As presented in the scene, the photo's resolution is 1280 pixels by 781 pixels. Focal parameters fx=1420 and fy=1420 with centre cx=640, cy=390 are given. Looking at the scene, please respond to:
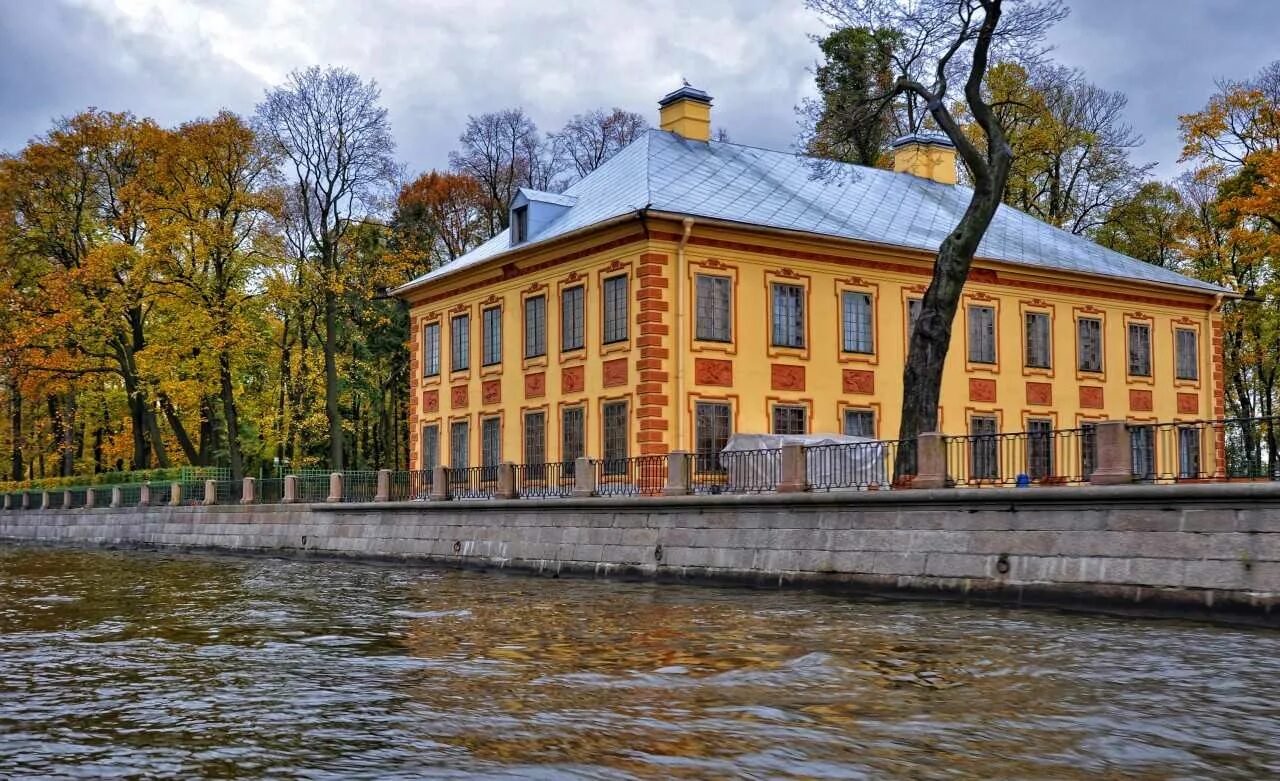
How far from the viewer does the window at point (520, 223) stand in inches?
1302

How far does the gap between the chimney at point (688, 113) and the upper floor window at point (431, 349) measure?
26.1 feet

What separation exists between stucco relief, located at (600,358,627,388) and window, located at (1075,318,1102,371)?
40.2ft

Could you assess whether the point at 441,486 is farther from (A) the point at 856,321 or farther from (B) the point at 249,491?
(B) the point at 249,491

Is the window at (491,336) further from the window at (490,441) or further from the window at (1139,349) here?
the window at (1139,349)

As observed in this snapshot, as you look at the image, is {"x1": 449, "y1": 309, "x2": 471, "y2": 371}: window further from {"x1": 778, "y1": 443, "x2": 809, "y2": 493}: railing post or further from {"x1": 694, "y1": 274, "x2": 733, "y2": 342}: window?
{"x1": 778, "y1": 443, "x2": 809, "y2": 493}: railing post

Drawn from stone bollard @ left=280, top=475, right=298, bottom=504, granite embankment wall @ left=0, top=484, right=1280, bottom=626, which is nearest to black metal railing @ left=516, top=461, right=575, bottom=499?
granite embankment wall @ left=0, top=484, right=1280, bottom=626

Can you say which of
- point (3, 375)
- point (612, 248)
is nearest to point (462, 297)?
point (612, 248)

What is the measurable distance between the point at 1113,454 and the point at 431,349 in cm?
2306

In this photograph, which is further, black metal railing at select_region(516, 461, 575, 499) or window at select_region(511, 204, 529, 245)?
window at select_region(511, 204, 529, 245)

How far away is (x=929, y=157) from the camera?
39.6 meters

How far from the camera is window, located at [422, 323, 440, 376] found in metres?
36.8

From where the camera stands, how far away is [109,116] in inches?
1793

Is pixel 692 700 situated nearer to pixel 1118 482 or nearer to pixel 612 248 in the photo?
pixel 1118 482

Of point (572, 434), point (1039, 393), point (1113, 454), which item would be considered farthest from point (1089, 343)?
point (1113, 454)
